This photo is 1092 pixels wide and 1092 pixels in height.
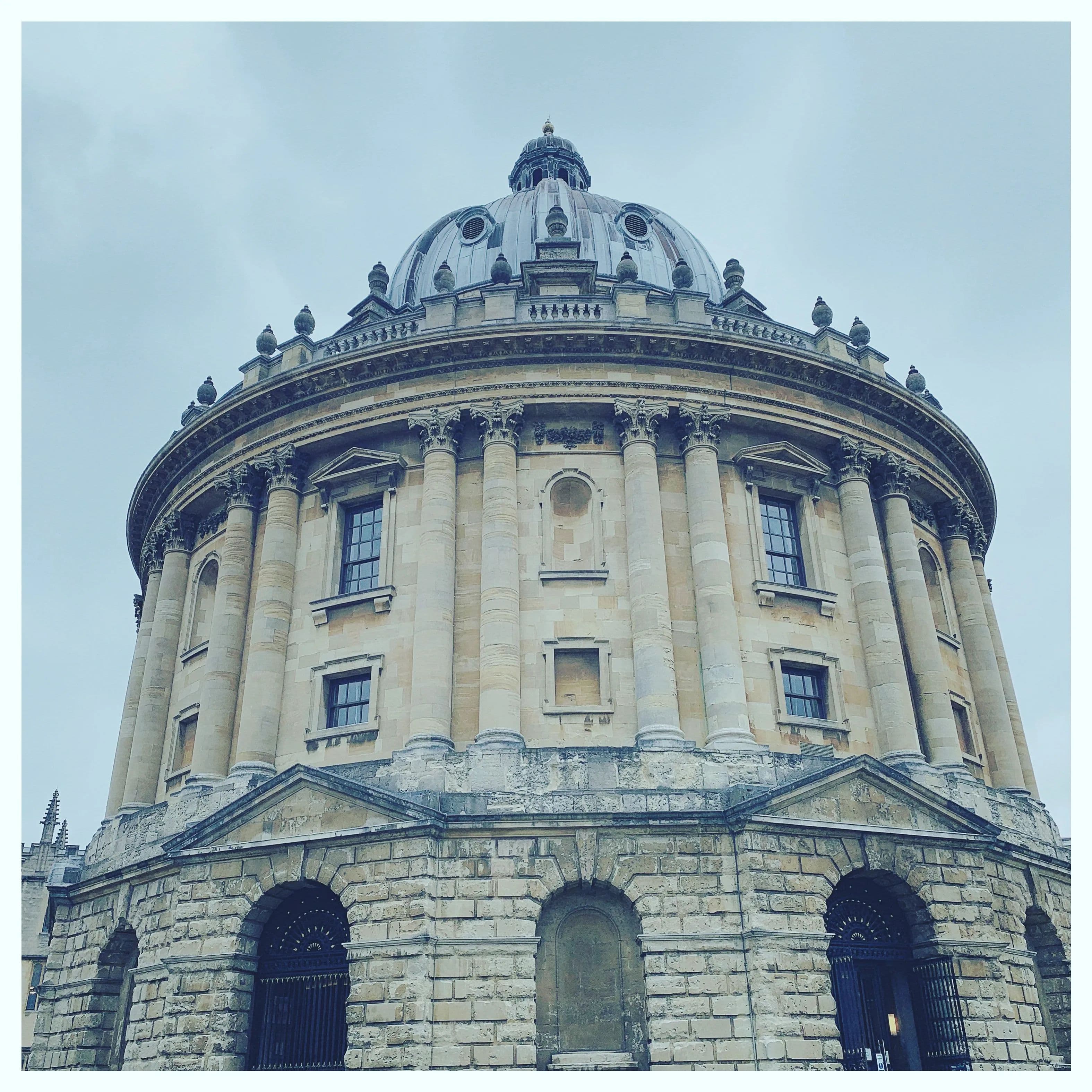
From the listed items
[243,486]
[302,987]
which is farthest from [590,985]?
[243,486]

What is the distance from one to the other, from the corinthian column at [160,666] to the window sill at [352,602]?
6513 millimetres

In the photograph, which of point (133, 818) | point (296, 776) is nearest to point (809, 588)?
point (296, 776)

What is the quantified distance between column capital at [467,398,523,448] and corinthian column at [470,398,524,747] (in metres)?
0.02

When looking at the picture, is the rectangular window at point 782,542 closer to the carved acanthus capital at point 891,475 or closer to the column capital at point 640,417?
the carved acanthus capital at point 891,475

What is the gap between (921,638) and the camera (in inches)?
1041

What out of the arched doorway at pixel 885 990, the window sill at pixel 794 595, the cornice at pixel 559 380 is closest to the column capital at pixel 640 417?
the cornice at pixel 559 380

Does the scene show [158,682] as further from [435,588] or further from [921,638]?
[921,638]

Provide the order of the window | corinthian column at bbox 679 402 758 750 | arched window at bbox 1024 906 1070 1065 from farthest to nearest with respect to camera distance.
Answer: the window → arched window at bbox 1024 906 1070 1065 → corinthian column at bbox 679 402 758 750

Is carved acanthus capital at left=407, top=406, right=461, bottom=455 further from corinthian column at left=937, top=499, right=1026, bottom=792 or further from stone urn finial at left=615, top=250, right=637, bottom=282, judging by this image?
corinthian column at left=937, top=499, right=1026, bottom=792

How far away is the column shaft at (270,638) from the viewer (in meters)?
24.3

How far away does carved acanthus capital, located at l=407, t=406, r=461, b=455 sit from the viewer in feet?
84.9

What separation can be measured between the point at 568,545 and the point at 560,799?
706 cm

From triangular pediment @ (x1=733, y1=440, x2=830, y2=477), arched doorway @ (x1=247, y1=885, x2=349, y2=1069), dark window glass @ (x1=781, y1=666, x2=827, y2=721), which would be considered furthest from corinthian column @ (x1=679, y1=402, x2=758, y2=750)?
arched doorway @ (x1=247, y1=885, x2=349, y2=1069)

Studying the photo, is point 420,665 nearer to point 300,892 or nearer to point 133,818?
point 300,892
